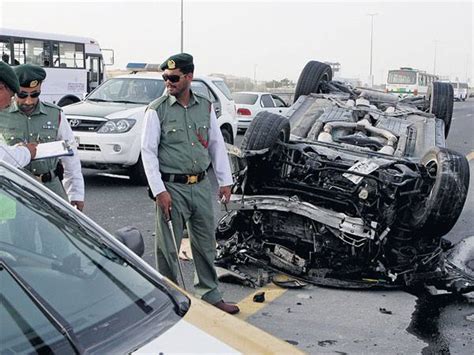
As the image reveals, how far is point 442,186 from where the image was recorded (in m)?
5.02

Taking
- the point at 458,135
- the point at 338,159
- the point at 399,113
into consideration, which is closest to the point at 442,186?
the point at 338,159

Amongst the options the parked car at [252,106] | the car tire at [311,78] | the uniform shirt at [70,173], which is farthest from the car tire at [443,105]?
the parked car at [252,106]

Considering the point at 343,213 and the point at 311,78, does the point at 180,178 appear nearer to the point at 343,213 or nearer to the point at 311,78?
the point at 343,213

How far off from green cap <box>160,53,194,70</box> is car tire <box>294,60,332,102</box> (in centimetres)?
420

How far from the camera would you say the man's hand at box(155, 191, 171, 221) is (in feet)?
13.7

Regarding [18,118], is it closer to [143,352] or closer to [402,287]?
[143,352]

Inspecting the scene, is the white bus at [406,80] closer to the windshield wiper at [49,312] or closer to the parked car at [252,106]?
the parked car at [252,106]

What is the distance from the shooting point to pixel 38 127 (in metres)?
4.16

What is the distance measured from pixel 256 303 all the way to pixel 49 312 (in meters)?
2.98

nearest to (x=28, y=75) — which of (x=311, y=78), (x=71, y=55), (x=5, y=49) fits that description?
(x=311, y=78)

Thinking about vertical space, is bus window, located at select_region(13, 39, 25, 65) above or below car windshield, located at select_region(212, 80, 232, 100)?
above

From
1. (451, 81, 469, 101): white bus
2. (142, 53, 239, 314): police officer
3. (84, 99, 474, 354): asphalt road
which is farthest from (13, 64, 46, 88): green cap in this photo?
(451, 81, 469, 101): white bus

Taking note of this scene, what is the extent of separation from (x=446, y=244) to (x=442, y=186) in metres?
0.99

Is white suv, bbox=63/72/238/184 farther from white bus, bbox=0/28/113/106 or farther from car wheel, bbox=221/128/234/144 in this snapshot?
white bus, bbox=0/28/113/106
